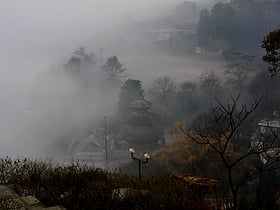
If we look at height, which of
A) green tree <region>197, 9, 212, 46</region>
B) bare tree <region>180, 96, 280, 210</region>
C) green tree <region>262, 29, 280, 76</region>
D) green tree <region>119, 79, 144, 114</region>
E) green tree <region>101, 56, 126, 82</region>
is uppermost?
green tree <region>197, 9, 212, 46</region>

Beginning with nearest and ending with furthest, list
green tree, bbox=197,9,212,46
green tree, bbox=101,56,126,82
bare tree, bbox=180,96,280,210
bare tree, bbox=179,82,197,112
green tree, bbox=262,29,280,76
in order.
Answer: bare tree, bbox=180,96,280,210, green tree, bbox=262,29,280,76, bare tree, bbox=179,82,197,112, green tree, bbox=101,56,126,82, green tree, bbox=197,9,212,46

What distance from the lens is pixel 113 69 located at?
33.2m

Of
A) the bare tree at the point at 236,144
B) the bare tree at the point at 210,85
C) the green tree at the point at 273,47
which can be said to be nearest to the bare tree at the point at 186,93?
the bare tree at the point at 210,85

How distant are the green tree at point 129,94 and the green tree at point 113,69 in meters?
4.93

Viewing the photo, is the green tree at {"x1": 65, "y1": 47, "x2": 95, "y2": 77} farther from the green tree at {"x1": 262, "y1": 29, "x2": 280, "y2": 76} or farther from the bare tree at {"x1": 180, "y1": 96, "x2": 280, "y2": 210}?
the green tree at {"x1": 262, "y1": 29, "x2": 280, "y2": 76}

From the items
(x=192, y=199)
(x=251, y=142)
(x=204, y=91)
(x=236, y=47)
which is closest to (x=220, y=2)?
(x=236, y=47)

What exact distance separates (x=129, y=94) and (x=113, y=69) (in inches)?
244

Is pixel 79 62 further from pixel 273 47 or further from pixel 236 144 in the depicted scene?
pixel 273 47

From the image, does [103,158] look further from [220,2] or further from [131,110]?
[220,2]

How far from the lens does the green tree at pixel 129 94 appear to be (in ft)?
90.0

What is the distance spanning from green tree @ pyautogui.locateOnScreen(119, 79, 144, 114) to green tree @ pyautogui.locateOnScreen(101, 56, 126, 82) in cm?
493

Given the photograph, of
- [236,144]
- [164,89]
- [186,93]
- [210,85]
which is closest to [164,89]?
[164,89]

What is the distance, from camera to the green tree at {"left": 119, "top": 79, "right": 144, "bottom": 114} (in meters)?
27.4

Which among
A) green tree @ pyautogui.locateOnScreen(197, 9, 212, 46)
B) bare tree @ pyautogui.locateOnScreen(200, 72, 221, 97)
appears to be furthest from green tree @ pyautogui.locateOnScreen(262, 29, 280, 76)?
green tree @ pyautogui.locateOnScreen(197, 9, 212, 46)
